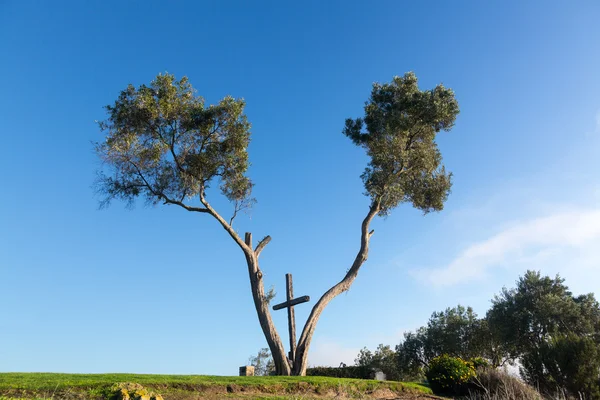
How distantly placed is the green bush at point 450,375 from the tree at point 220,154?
5.02 m

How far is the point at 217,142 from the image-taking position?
815 inches

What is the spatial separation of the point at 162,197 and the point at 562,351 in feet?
56.6

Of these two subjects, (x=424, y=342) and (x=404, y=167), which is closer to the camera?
(x=404, y=167)

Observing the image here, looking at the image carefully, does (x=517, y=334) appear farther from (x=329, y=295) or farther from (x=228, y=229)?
(x=228, y=229)

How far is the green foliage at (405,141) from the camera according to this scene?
21.9 m

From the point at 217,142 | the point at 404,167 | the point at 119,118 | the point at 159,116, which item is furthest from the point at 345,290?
the point at 119,118

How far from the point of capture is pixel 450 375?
1619 cm

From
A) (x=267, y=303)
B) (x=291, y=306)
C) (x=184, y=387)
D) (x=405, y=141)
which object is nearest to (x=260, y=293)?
(x=267, y=303)

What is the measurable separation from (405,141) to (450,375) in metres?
11.6

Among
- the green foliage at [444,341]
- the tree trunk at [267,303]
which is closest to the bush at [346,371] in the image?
the tree trunk at [267,303]

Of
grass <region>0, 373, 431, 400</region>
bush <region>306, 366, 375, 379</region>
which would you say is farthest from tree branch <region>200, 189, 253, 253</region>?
bush <region>306, 366, 375, 379</region>

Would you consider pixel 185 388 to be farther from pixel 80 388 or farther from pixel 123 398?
pixel 123 398

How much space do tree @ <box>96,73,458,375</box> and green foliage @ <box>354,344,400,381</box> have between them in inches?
1063

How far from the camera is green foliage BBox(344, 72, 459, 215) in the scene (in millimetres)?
21938
